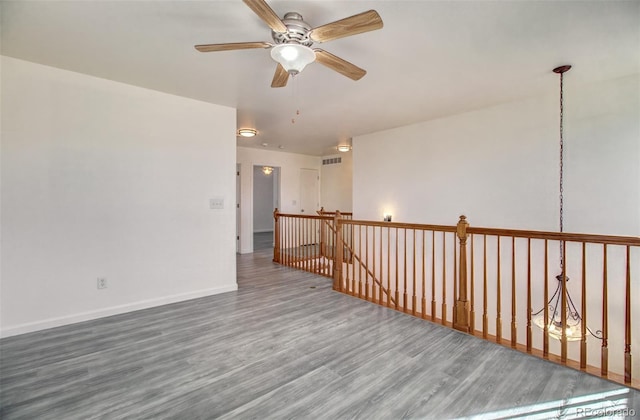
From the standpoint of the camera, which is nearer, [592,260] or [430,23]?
[430,23]

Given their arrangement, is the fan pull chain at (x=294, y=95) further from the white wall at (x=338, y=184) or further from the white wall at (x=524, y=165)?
the white wall at (x=338, y=184)

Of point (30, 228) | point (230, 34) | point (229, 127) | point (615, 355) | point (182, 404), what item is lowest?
point (615, 355)

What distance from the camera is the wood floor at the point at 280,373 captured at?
1723 millimetres

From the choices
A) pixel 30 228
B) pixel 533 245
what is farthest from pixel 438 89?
pixel 30 228

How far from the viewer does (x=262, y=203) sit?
1119cm

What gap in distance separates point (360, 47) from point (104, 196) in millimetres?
3130

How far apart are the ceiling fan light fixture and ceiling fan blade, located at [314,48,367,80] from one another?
9cm

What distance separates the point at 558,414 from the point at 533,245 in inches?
99.4

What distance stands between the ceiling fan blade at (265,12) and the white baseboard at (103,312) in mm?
3345

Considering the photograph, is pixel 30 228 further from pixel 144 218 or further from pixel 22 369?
pixel 22 369

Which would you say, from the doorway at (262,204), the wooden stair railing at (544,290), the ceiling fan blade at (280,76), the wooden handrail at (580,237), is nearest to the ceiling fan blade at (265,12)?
the ceiling fan blade at (280,76)

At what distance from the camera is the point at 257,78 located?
307 centimetres

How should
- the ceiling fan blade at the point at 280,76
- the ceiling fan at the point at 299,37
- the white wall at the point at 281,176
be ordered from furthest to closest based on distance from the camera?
1. the white wall at the point at 281,176
2. the ceiling fan blade at the point at 280,76
3. the ceiling fan at the point at 299,37

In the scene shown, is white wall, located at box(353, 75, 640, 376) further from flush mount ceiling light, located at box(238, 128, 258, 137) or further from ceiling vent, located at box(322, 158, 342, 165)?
ceiling vent, located at box(322, 158, 342, 165)
